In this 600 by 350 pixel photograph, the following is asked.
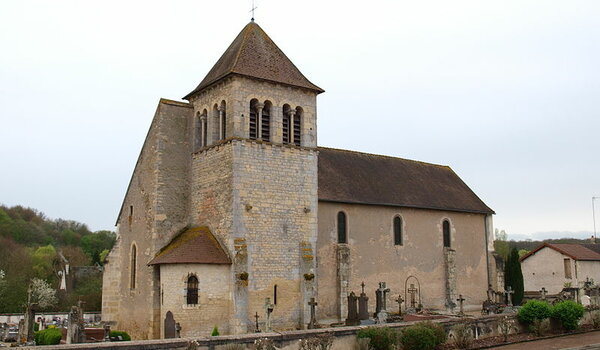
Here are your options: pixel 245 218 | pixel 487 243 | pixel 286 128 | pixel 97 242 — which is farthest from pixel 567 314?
pixel 97 242

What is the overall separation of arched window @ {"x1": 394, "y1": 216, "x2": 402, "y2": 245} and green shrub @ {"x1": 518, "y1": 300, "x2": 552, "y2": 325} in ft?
34.3

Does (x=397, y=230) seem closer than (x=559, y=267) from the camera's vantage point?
Yes

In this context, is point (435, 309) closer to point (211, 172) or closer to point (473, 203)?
point (473, 203)

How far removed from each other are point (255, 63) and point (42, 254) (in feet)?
146

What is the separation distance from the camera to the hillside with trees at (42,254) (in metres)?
43.3

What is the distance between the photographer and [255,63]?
25719mm

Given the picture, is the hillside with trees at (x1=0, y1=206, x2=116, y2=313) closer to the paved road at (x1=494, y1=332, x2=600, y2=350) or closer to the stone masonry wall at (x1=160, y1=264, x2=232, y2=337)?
the stone masonry wall at (x1=160, y1=264, x2=232, y2=337)

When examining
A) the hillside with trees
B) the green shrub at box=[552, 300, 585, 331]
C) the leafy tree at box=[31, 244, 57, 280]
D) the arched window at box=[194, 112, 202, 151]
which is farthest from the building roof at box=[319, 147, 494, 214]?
the leafy tree at box=[31, 244, 57, 280]

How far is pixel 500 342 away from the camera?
1941 centimetres

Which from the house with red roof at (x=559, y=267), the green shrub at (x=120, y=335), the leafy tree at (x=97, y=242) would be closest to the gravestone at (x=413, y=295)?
the green shrub at (x=120, y=335)

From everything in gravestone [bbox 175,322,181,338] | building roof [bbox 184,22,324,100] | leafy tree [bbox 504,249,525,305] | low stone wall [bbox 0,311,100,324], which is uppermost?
building roof [bbox 184,22,324,100]

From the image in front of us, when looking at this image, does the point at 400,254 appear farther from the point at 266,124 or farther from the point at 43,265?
the point at 43,265

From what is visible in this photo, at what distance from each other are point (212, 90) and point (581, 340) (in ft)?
57.3

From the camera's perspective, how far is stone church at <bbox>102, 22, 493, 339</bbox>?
917 inches
